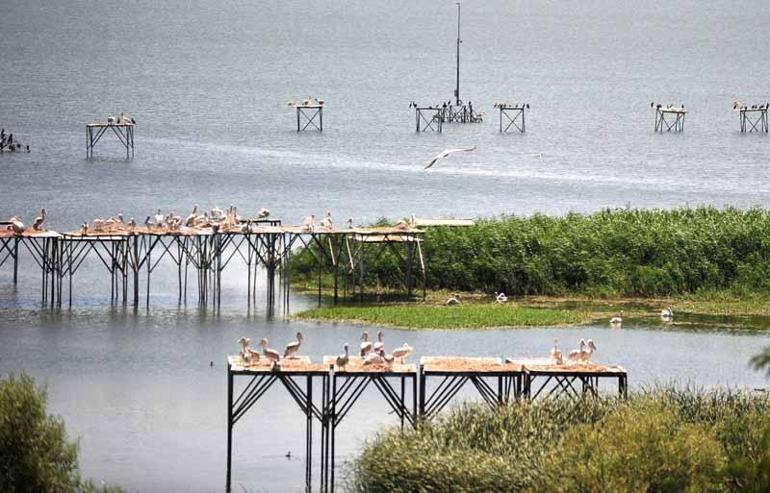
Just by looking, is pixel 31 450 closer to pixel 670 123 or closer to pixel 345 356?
pixel 345 356

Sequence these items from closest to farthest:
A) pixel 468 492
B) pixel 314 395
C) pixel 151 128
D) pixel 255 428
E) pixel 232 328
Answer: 1. pixel 468 492
2. pixel 255 428
3. pixel 314 395
4. pixel 232 328
5. pixel 151 128

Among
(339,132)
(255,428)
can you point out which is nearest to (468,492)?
(255,428)

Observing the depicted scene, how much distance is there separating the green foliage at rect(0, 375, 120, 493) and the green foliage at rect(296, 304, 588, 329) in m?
19.8

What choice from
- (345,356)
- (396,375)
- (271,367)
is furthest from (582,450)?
(271,367)

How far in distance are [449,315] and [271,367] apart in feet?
56.4

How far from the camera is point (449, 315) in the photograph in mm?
52562

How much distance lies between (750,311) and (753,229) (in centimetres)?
524

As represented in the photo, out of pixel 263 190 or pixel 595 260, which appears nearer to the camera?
pixel 595 260

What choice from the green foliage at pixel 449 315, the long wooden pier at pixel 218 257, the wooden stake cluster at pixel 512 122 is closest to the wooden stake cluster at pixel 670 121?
the wooden stake cluster at pixel 512 122

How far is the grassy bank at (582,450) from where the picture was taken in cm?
2964

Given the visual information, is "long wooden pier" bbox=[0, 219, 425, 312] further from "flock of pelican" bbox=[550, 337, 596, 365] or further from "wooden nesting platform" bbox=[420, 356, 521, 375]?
"flock of pelican" bbox=[550, 337, 596, 365]

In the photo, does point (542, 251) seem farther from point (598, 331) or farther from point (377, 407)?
point (377, 407)

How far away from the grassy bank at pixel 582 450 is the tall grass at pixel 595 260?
870 inches

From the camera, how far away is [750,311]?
5450 cm
